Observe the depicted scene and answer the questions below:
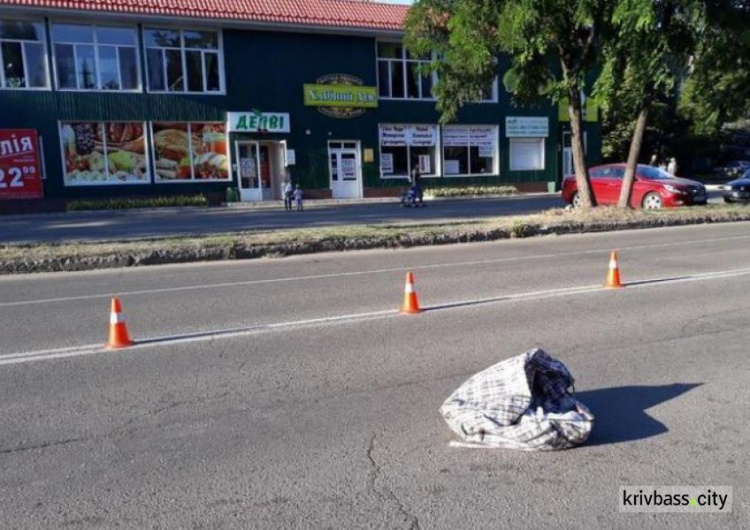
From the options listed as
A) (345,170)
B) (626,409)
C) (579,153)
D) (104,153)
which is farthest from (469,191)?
(626,409)

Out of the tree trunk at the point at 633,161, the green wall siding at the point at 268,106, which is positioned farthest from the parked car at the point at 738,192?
the green wall siding at the point at 268,106

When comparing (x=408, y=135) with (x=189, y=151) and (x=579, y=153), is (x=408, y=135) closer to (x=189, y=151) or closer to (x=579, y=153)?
(x=189, y=151)

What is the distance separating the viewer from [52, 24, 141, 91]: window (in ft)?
84.6

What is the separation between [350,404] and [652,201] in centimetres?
1845

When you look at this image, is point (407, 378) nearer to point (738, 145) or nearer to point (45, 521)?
point (45, 521)

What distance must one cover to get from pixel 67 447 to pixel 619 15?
48.0 feet

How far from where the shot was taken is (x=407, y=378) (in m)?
5.28

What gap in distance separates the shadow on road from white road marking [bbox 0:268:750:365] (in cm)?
311

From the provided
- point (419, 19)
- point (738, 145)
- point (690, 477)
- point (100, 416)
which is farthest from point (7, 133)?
point (738, 145)

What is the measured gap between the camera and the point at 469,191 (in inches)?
1280

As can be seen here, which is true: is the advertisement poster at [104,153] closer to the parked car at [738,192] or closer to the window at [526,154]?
the window at [526,154]

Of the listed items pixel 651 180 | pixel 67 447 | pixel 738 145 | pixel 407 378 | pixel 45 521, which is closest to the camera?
pixel 45 521

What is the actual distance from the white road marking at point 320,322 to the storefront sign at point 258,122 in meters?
22.3

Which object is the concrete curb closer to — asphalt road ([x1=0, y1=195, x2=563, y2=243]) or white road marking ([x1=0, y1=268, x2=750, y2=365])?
asphalt road ([x1=0, y1=195, x2=563, y2=243])
